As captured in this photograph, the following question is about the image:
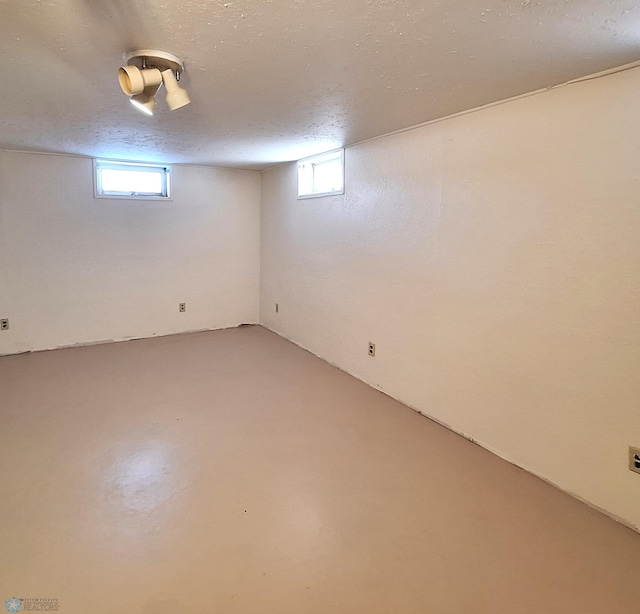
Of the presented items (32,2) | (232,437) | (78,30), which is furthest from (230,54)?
(232,437)

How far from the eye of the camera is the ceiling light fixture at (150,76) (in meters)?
1.58

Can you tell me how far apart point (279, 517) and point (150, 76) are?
1959mm

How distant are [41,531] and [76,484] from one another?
1.10 feet

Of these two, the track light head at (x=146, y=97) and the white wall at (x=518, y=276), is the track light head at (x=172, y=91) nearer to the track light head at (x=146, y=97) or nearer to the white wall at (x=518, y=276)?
the track light head at (x=146, y=97)

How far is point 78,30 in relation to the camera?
1.48 metres

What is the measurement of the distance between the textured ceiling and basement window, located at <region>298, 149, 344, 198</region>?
91cm

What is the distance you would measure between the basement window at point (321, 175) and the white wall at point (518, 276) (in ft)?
0.69

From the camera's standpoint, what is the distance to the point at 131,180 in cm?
457

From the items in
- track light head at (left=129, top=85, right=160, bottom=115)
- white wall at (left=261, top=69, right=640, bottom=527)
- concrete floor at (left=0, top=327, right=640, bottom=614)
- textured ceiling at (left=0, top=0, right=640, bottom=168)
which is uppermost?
textured ceiling at (left=0, top=0, right=640, bottom=168)

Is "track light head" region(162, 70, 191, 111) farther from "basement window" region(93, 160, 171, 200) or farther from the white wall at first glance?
"basement window" region(93, 160, 171, 200)

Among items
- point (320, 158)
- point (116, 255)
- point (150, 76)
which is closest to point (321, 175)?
point (320, 158)

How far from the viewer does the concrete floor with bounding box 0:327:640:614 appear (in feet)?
5.02

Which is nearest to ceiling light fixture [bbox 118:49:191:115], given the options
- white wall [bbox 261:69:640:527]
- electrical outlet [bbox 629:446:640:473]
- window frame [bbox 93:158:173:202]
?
white wall [bbox 261:69:640:527]

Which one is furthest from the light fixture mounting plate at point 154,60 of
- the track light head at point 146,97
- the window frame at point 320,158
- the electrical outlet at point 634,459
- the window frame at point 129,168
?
the window frame at point 129,168
